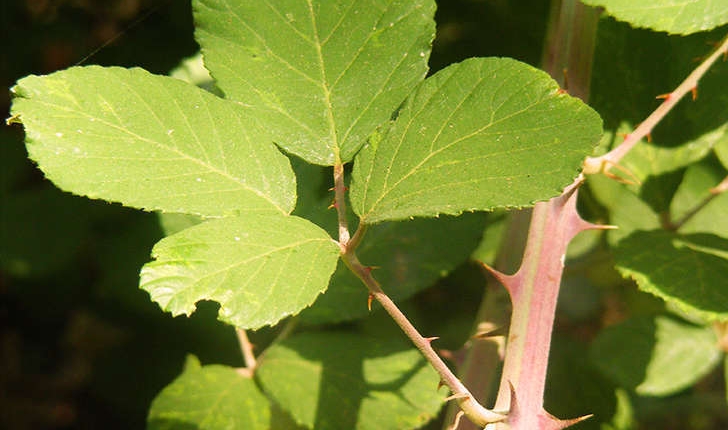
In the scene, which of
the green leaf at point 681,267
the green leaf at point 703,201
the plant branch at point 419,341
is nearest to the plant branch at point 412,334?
the plant branch at point 419,341

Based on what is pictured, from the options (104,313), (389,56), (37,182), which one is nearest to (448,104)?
(389,56)

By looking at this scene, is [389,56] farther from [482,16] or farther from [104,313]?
[104,313]

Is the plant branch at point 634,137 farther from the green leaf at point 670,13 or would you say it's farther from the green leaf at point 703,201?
the green leaf at point 703,201

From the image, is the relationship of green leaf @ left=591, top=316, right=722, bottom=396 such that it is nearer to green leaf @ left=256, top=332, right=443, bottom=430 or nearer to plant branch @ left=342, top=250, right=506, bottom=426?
green leaf @ left=256, top=332, right=443, bottom=430

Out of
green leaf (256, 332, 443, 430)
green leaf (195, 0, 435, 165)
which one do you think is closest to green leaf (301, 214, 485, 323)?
green leaf (256, 332, 443, 430)

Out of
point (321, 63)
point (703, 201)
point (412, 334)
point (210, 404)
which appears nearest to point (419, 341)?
point (412, 334)
